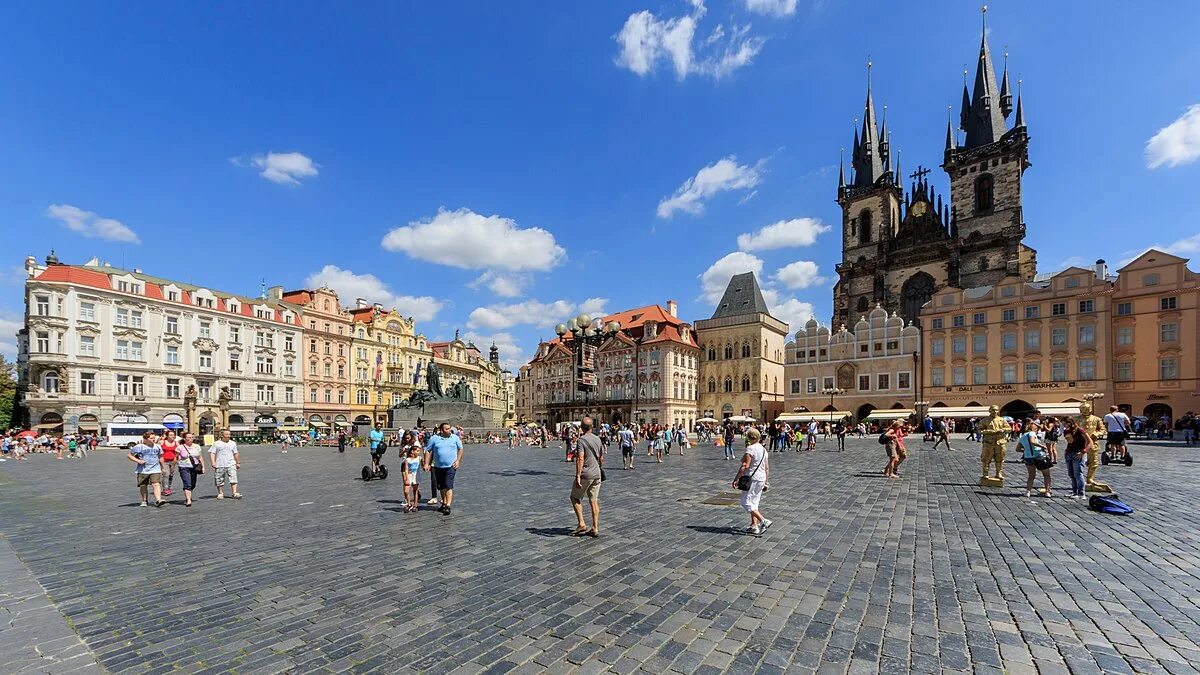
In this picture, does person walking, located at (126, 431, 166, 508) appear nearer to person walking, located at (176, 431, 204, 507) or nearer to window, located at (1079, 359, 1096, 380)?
person walking, located at (176, 431, 204, 507)

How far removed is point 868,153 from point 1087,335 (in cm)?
3808

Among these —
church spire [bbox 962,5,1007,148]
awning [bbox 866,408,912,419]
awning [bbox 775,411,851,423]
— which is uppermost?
church spire [bbox 962,5,1007,148]

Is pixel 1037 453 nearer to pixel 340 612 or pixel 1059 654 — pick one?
pixel 1059 654

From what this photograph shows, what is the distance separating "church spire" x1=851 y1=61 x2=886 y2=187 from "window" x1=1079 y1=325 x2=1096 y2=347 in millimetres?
33107

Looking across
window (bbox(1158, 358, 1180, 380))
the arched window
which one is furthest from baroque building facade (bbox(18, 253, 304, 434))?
the arched window

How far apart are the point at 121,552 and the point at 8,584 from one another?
1427 millimetres

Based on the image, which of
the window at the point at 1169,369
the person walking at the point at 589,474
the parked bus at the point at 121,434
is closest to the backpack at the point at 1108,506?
the person walking at the point at 589,474

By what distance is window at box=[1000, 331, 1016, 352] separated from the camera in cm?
4656

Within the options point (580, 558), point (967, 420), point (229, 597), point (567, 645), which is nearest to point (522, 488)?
point (580, 558)

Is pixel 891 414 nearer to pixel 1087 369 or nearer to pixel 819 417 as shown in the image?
pixel 819 417

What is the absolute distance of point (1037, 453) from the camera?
1058 cm

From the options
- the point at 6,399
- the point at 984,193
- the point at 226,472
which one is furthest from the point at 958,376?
the point at 6,399

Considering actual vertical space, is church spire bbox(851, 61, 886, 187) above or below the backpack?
above

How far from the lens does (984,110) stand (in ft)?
206
